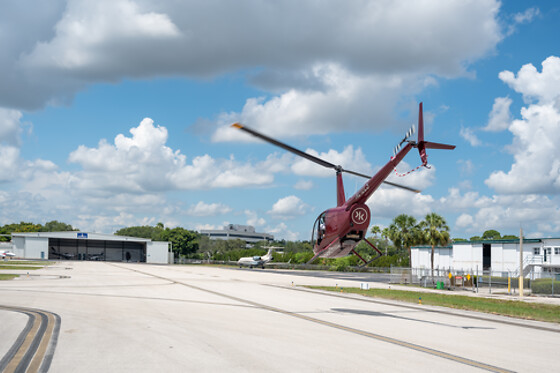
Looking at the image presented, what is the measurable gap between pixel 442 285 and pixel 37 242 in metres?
91.8

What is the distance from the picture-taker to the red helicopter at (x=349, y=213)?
30.7 m

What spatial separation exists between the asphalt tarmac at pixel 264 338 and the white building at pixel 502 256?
3243cm

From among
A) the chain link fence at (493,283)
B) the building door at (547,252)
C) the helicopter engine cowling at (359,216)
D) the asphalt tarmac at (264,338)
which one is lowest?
the chain link fence at (493,283)

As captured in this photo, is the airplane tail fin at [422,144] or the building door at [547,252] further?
the building door at [547,252]

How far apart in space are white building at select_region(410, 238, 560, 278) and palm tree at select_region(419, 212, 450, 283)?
176 cm

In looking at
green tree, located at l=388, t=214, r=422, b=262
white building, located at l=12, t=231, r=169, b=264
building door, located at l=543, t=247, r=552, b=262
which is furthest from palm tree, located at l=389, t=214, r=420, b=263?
white building, located at l=12, t=231, r=169, b=264

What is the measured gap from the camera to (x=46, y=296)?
22641 mm

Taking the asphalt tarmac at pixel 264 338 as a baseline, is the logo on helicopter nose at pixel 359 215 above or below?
above

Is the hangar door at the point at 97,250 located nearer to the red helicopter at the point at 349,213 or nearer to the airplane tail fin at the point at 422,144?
the red helicopter at the point at 349,213

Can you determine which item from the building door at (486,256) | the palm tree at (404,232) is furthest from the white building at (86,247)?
the building door at (486,256)

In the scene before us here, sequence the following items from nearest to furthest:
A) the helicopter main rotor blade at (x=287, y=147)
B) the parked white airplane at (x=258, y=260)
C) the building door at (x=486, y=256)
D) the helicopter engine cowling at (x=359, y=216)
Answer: the helicopter main rotor blade at (x=287, y=147) → the helicopter engine cowling at (x=359, y=216) → the building door at (x=486, y=256) → the parked white airplane at (x=258, y=260)

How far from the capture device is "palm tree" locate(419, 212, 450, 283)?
64562 mm

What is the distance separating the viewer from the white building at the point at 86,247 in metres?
105

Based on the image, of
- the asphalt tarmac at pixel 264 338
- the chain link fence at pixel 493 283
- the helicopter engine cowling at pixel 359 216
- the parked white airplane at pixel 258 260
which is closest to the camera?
the asphalt tarmac at pixel 264 338
